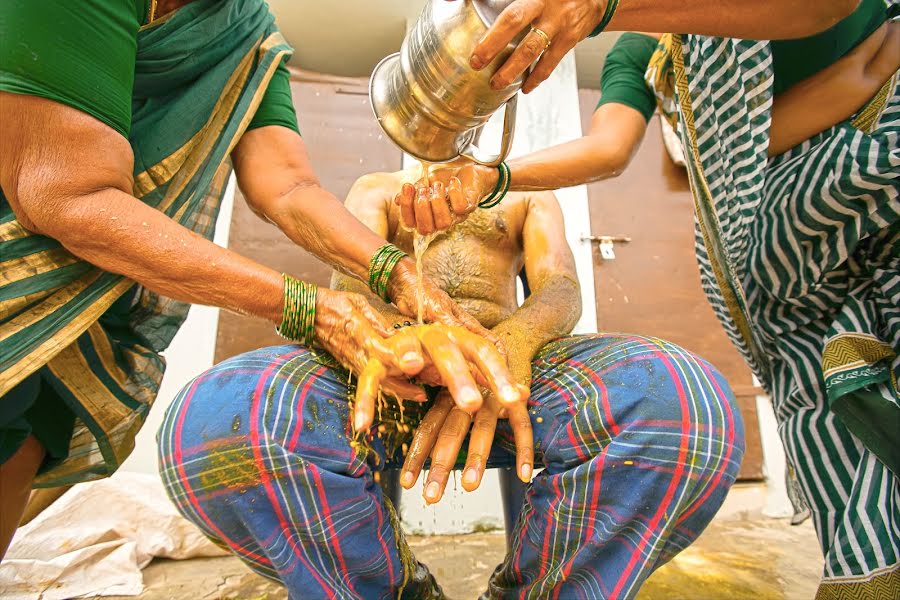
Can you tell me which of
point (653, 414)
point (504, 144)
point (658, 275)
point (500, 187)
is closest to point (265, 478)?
point (653, 414)

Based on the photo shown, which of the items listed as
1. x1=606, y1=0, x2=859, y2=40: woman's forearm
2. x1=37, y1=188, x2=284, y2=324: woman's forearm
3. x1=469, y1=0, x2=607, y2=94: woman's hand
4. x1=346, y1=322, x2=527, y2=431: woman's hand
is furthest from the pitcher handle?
x1=37, y1=188, x2=284, y2=324: woman's forearm

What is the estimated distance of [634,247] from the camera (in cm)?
324

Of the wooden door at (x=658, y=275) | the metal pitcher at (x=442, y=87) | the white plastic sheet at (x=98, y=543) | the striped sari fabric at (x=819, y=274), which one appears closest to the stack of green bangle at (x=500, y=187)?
the metal pitcher at (x=442, y=87)

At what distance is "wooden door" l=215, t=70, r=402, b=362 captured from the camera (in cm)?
284

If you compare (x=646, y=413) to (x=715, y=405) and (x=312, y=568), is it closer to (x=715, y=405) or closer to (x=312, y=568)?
(x=715, y=405)

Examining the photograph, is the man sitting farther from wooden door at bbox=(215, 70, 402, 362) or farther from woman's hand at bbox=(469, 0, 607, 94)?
wooden door at bbox=(215, 70, 402, 362)

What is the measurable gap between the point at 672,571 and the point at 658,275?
1916 mm

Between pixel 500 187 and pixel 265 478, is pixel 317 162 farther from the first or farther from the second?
pixel 265 478

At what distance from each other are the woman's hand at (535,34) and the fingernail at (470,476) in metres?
0.67

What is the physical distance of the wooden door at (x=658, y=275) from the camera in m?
3.13

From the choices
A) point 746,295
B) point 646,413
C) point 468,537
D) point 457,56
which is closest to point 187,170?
point 457,56

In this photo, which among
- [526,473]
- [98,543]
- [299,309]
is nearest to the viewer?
[526,473]

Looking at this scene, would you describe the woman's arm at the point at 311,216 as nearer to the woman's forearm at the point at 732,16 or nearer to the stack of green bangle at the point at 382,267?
the stack of green bangle at the point at 382,267

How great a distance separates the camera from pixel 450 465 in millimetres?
953
